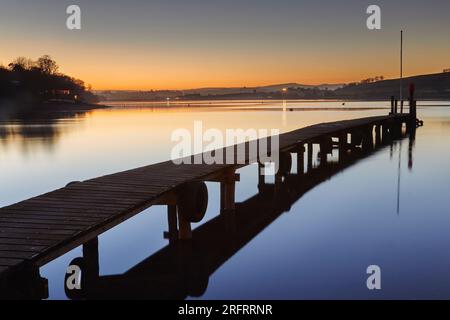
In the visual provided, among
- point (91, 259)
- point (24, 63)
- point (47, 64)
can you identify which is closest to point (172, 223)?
point (91, 259)

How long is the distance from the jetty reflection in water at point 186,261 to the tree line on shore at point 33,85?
300 feet

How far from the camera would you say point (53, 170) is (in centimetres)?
2303

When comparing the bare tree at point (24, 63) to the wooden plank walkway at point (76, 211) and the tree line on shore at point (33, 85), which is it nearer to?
the tree line on shore at point (33, 85)

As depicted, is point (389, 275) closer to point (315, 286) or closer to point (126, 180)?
point (315, 286)

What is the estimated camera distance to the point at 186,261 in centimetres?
890

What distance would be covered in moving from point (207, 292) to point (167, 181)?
8.21 ft

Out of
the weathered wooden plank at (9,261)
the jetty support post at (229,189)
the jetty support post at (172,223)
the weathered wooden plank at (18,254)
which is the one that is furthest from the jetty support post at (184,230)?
the weathered wooden plank at (9,261)

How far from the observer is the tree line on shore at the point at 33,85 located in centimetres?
9381

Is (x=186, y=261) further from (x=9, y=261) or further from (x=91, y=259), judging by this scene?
(x=9, y=261)

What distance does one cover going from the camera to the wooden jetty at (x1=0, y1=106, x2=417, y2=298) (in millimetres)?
5336

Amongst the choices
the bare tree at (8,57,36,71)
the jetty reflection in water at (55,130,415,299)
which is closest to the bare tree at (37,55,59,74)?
the bare tree at (8,57,36,71)

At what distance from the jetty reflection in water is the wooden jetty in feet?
1.30

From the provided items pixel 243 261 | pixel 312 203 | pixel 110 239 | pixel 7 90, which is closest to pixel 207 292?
pixel 243 261
